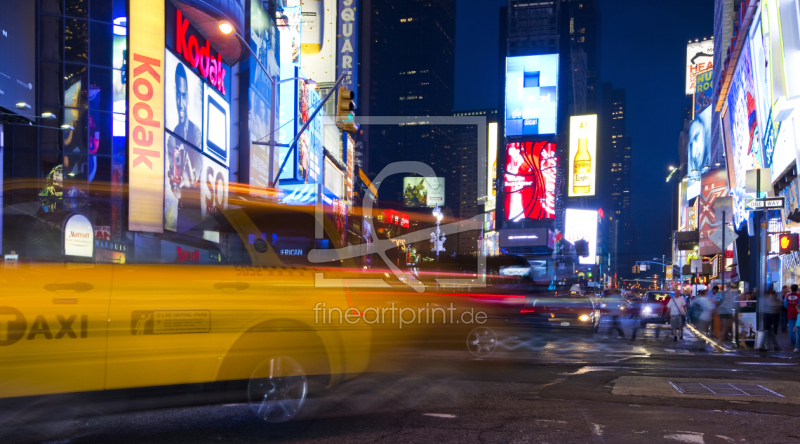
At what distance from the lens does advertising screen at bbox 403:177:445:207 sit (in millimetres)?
110625

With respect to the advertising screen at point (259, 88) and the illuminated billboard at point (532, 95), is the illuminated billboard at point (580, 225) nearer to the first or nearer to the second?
the illuminated billboard at point (532, 95)

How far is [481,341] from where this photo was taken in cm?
1244

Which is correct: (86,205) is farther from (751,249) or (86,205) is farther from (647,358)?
(751,249)

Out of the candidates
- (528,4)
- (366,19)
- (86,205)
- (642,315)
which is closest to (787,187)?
(642,315)

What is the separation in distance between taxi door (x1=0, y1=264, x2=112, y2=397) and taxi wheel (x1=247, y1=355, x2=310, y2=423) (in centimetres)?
147

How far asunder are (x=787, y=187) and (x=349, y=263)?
79.2ft

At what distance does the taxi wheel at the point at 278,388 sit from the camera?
20.6 feet

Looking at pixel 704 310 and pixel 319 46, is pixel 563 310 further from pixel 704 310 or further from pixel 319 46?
pixel 319 46

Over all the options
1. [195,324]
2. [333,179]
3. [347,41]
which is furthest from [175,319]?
[347,41]

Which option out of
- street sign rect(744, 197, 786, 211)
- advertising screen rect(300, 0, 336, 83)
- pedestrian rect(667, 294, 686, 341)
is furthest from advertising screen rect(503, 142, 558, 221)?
street sign rect(744, 197, 786, 211)

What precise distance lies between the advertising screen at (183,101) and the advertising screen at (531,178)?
5066 centimetres

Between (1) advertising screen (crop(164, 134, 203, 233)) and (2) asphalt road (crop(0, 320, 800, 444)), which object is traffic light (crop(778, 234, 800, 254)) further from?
(1) advertising screen (crop(164, 134, 203, 233))

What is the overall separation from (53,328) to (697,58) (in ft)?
392

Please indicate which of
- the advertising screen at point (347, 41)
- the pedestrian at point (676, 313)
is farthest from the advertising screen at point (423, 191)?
the pedestrian at point (676, 313)
